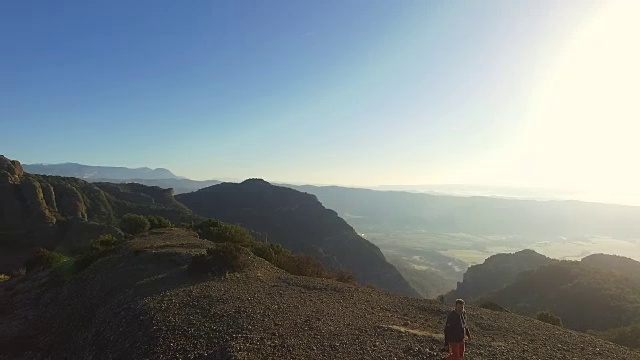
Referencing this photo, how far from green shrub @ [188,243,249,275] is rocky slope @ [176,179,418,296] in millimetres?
78755

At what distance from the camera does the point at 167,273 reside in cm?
2211

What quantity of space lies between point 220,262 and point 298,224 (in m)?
110

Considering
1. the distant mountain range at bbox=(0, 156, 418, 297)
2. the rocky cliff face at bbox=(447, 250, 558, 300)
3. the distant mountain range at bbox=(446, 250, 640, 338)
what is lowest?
the rocky cliff face at bbox=(447, 250, 558, 300)

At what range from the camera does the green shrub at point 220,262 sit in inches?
869

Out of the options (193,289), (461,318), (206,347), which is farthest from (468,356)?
(193,289)

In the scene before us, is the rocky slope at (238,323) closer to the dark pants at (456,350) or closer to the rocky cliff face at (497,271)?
the dark pants at (456,350)

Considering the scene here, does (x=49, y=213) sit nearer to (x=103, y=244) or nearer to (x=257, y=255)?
(x=103, y=244)

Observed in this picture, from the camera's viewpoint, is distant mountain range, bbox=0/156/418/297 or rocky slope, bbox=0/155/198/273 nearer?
rocky slope, bbox=0/155/198/273

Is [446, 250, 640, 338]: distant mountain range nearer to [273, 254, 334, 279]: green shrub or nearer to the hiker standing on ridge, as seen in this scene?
[273, 254, 334, 279]: green shrub

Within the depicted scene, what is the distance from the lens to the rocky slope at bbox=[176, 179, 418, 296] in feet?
370

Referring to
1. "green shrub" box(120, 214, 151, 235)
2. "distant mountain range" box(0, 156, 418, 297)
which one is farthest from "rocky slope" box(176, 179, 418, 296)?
"green shrub" box(120, 214, 151, 235)

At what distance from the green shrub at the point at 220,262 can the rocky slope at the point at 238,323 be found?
59cm

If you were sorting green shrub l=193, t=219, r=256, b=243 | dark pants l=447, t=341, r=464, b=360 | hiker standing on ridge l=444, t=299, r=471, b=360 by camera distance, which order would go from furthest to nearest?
green shrub l=193, t=219, r=256, b=243 → dark pants l=447, t=341, r=464, b=360 → hiker standing on ridge l=444, t=299, r=471, b=360

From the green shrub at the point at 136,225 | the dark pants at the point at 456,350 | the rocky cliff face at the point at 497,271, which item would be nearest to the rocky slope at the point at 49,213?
the green shrub at the point at 136,225
